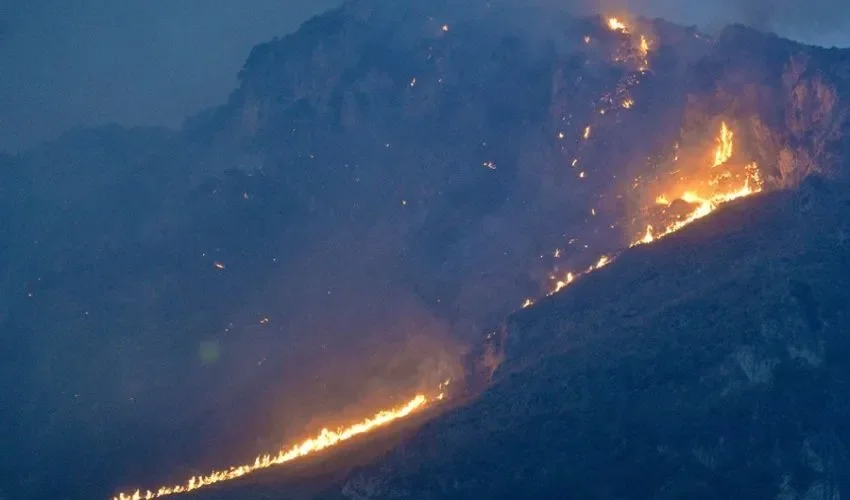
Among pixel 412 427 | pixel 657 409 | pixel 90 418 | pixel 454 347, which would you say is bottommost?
pixel 657 409

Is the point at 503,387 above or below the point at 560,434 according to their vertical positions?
above

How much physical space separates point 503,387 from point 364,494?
82.7ft

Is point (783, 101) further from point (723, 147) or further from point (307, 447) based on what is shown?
point (307, 447)

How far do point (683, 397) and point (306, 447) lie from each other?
65950mm

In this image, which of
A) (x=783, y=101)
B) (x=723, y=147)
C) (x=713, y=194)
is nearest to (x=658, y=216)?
(x=713, y=194)

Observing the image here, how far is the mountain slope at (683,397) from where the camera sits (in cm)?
9588

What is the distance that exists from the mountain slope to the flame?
23406 millimetres

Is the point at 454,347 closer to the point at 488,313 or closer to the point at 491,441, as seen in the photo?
the point at 488,313

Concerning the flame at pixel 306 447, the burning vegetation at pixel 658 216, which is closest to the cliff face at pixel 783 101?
the burning vegetation at pixel 658 216

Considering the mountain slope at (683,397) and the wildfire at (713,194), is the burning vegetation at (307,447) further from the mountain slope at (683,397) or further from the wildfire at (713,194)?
the wildfire at (713,194)

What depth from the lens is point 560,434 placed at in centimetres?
10281

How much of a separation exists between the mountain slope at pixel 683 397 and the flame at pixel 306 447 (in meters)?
23.4

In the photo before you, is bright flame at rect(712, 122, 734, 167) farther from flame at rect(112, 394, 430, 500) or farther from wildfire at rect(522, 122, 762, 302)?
flame at rect(112, 394, 430, 500)

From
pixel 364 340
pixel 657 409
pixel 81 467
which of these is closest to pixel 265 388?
pixel 364 340
